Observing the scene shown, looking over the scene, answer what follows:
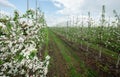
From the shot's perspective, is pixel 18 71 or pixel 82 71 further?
pixel 82 71

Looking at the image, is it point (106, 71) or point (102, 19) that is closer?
point (106, 71)

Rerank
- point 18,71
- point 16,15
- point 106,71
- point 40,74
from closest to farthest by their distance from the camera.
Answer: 1. point 16,15
2. point 18,71
3. point 40,74
4. point 106,71

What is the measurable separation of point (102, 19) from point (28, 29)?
939 inches

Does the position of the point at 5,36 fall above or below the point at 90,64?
above

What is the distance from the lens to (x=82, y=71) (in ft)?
71.7

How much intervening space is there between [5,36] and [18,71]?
1429 millimetres

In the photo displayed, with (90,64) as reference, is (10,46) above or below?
above

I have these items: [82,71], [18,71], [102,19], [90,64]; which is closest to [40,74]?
[18,71]

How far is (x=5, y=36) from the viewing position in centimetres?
519

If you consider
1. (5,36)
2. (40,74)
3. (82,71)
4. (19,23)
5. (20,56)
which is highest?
(19,23)

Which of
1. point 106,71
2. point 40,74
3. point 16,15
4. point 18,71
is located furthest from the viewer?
point 106,71

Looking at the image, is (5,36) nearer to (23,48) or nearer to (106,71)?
(23,48)

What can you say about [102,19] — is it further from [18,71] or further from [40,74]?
[18,71]

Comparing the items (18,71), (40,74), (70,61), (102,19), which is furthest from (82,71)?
(18,71)
